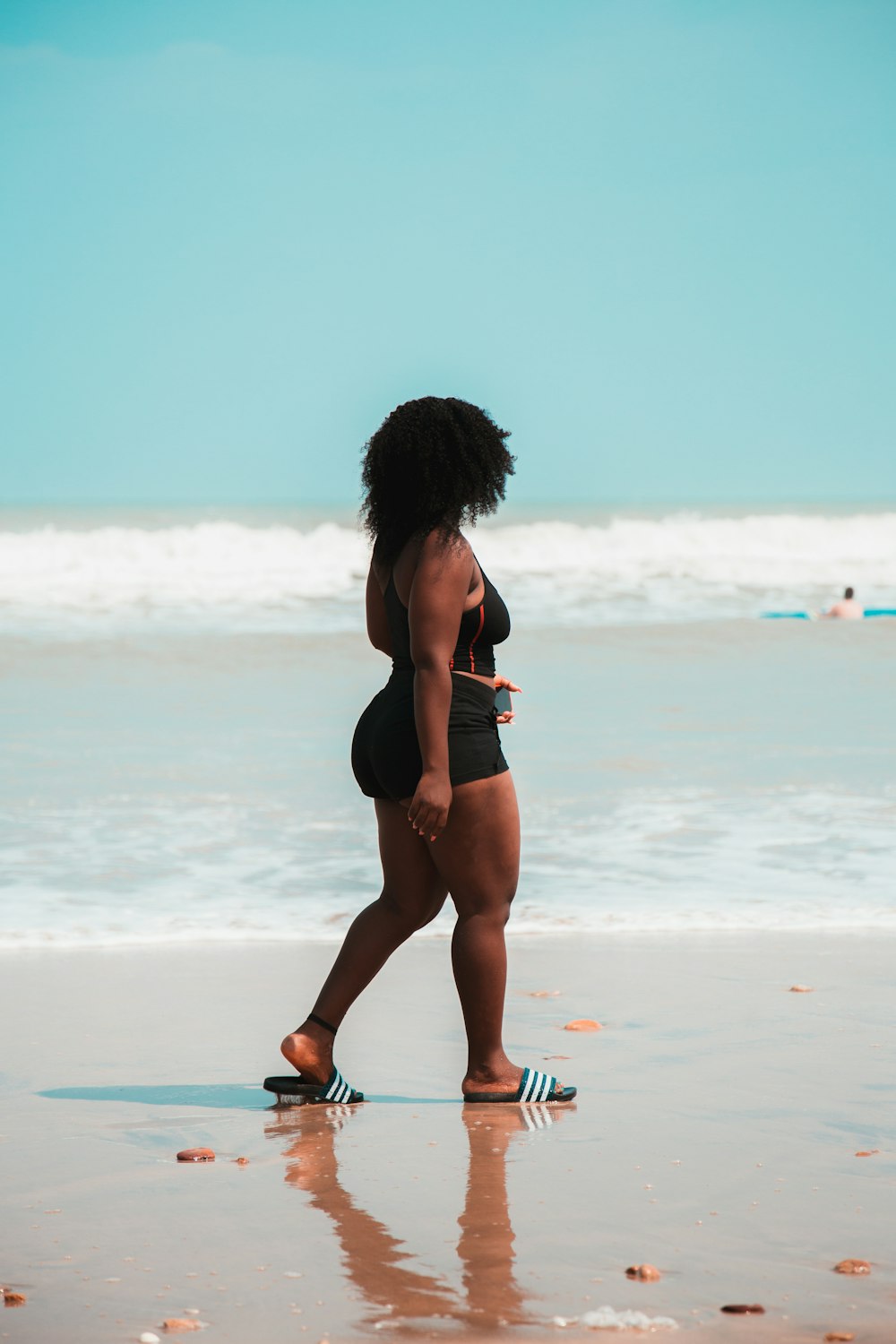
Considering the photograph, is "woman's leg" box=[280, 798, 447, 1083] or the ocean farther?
the ocean

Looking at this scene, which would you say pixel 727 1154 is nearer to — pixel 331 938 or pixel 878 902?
pixel 331 938

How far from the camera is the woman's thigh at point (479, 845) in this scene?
3.62 meters

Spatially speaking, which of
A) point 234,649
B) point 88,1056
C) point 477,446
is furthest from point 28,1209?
point 234,649

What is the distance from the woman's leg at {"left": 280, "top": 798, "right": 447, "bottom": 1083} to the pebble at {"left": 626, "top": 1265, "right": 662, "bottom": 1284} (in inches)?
49.7

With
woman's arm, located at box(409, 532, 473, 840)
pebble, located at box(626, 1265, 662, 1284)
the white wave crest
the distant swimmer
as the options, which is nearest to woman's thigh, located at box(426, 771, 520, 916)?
woman's arm, located at box(409, 532, 473, 840)

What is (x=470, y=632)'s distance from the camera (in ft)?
12.0

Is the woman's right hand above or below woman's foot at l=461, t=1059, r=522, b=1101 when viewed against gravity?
above

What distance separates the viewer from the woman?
3.53 meters

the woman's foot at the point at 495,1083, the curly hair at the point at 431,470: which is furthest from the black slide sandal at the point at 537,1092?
the curly hair at the point at 431,470

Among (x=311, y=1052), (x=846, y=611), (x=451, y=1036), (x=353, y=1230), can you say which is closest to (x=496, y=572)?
(x=846, y=611)

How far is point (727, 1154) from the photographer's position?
3.27 metres

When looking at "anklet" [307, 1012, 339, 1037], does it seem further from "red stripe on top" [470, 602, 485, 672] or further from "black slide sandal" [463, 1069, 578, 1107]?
"red stripe on top" [470, 602, 485, 672]

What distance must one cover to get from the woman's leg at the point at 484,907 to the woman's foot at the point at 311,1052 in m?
0.34

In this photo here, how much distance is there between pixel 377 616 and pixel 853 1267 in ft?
6.21
